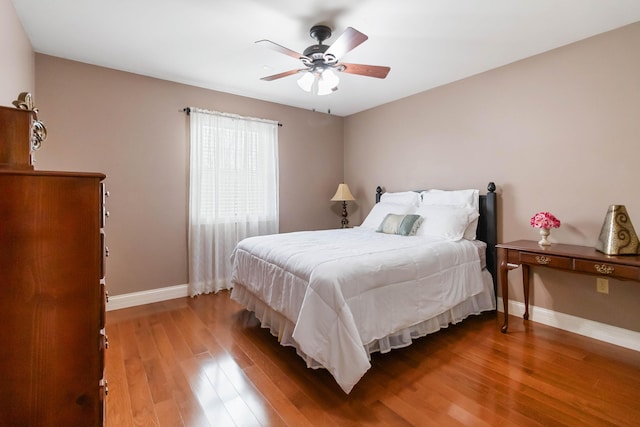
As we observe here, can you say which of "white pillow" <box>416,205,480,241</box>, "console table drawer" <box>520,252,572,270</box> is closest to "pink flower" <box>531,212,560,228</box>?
"console table drawer" <box>520,252,572,270</box>

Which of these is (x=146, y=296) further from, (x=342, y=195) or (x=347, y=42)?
(x=347, y=42)

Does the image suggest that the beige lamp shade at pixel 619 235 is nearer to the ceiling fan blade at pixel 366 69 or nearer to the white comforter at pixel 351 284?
the white comforter at pixel 351 284

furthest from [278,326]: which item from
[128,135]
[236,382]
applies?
[128,135]

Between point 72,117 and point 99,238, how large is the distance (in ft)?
8.70

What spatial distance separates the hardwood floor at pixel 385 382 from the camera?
1589mm

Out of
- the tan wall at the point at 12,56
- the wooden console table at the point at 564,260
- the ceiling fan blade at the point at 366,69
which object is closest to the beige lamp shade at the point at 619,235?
the wooden console table at the point at 564,260

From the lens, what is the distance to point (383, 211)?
3.67m

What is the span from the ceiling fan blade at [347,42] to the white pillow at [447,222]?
1806 mm

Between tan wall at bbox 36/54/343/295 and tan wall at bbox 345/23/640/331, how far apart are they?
265 centimetres

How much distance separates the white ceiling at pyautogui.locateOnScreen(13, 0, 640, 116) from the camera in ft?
6.88

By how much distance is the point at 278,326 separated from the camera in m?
2.37

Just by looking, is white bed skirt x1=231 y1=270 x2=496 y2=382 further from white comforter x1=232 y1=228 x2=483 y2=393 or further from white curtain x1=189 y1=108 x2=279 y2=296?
white curtain x1=189 y1=108 x2=279 y2=296

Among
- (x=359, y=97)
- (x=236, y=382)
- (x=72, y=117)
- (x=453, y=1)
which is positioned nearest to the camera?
(x=236, y=382)

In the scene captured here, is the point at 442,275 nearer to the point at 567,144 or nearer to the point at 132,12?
the point at 567,144
